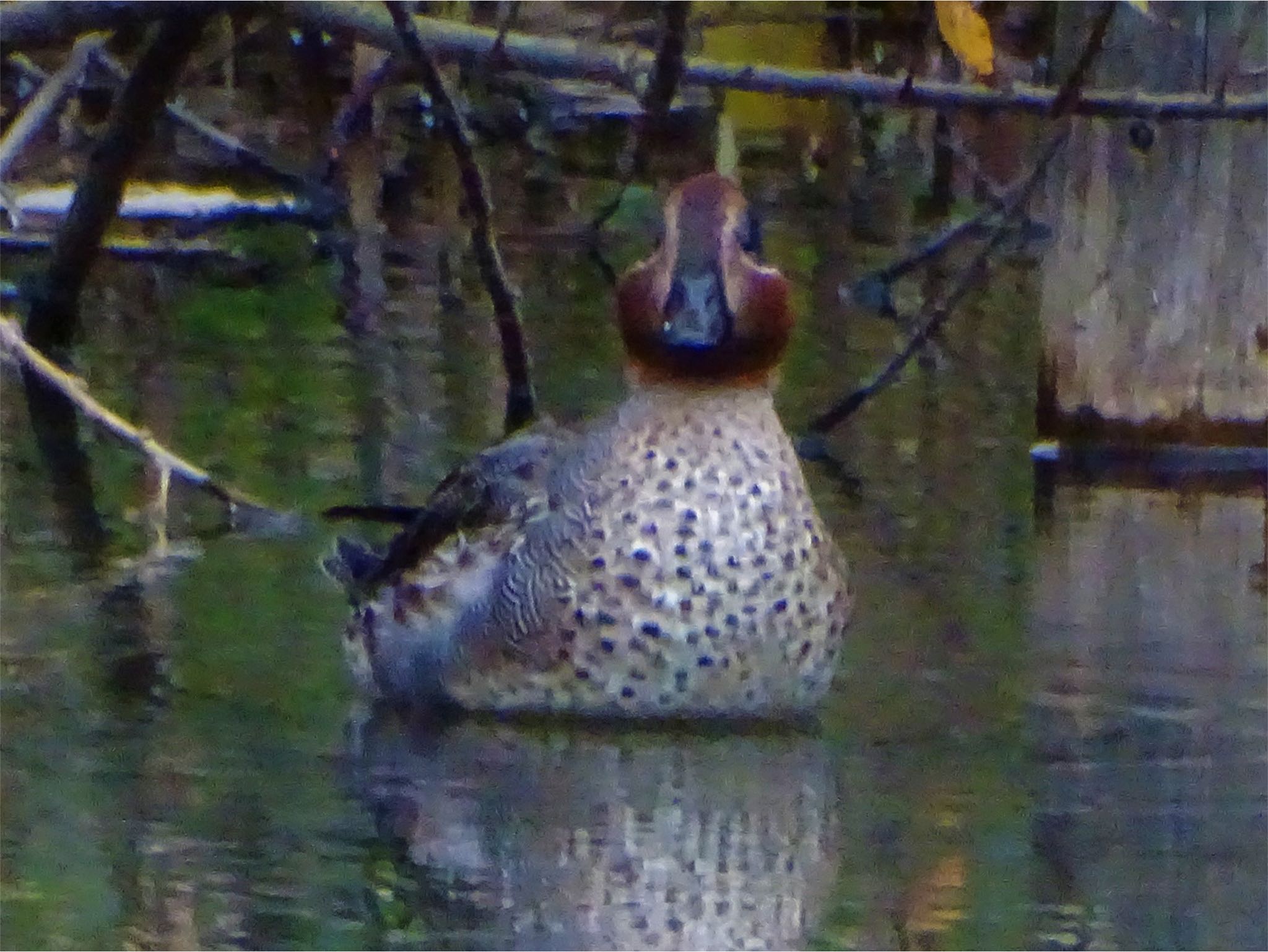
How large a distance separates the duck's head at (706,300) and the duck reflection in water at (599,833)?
23.8 inches

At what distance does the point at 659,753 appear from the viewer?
3.69 meters

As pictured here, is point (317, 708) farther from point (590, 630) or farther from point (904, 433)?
point (904, 433)

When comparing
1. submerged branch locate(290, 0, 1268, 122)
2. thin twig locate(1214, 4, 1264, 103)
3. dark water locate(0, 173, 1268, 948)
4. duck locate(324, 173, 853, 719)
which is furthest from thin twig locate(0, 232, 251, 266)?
duck locate(324, 173, 853, 719)

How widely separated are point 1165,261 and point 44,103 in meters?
2.88

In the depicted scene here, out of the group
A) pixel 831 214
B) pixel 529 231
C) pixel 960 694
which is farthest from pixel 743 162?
pixel 960 694

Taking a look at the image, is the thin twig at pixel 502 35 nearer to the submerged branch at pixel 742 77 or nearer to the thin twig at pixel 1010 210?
the submerged branch at pixel 742 77

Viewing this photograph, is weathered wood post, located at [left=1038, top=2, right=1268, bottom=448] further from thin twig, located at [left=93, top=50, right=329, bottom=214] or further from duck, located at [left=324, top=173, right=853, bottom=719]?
thin twig, located at [left=93, top=50, right=329, bottom=214]

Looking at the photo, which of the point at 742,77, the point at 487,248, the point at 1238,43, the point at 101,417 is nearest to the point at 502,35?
the point at 487,248

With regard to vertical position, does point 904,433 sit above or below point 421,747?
above

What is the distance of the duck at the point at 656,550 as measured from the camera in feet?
12.2

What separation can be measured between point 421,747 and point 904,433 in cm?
285

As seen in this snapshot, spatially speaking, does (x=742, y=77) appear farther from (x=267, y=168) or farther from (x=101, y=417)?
(x=267, y=168)

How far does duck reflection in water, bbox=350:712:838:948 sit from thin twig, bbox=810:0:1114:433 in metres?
1.96

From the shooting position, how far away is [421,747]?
148 inches
